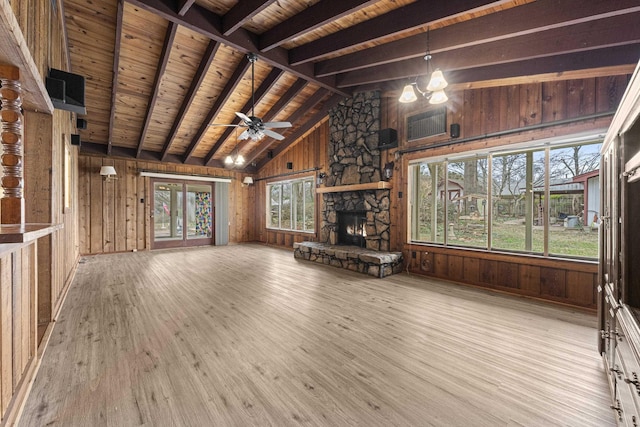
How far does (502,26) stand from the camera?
10.1 feet

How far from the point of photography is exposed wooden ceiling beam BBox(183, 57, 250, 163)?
492 cm

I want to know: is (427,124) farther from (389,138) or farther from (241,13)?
(241,13)

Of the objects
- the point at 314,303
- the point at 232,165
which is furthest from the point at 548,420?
the point at 232,165

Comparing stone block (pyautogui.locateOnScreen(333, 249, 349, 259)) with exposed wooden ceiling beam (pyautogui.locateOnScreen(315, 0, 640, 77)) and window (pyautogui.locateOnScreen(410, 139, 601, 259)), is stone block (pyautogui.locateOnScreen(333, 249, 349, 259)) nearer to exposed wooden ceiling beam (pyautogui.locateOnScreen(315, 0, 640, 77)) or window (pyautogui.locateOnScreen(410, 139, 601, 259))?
window (pyautogui.locateOnScreen(410, 139, 601, 259))

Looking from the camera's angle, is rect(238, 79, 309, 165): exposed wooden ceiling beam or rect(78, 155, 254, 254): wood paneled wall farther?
rect(78, 155, 254, 254): wood paneled wall

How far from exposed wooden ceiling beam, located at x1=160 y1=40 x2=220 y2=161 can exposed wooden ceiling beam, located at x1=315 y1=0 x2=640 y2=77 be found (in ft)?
7.92

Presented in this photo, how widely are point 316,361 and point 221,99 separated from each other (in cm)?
547

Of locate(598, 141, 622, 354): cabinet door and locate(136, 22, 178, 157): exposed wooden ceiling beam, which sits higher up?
locate(136, 22, 178, 157): exposed wooden ceiling beam

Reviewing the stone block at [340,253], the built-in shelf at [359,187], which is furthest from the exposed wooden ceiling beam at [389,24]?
the stone block at [340,253]

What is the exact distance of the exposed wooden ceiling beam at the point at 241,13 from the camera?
318cm

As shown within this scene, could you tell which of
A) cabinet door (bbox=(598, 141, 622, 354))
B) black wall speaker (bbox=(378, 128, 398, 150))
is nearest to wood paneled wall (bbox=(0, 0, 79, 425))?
cabinet door (bbox=(598, 141, 622, 354))

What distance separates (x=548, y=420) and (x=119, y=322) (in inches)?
152

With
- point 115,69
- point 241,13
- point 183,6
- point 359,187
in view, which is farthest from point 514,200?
point 115,69

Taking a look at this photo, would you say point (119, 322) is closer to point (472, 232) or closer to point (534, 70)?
point (472, 232)
